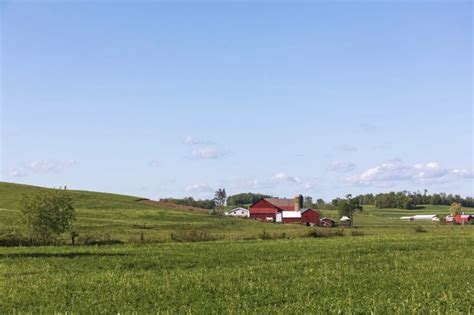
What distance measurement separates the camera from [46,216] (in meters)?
52.2

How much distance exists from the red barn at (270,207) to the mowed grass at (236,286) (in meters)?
128

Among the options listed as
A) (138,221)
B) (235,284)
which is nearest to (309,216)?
(138,221)

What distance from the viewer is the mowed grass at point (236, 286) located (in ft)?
51.2

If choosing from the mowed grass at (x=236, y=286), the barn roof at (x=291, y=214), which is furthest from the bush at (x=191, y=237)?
the barn roof at (x=291, y=214)

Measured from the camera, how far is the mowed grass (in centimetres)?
1560

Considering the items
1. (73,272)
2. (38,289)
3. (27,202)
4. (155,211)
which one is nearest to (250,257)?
(73,272)

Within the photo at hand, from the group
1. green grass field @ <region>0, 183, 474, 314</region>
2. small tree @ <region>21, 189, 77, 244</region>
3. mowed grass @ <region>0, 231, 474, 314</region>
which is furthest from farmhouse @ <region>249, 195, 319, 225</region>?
mowed grass @ <region>0, 231, 474, 314</region>

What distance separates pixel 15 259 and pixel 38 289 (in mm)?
14278

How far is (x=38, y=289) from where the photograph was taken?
19.9 metres

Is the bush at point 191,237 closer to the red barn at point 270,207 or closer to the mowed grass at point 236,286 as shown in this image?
the mowed grass at point 236,286

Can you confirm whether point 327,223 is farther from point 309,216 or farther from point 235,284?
point 235,284

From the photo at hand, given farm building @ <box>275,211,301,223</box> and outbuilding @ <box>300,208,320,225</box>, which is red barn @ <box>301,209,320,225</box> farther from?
farm building @ <box>275,211,301,223</box>

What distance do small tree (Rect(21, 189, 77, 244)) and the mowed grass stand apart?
60.0 feet

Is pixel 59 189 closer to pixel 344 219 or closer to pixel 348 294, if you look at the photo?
pixel 348 294
